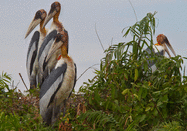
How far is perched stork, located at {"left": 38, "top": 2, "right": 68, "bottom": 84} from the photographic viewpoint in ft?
22.1

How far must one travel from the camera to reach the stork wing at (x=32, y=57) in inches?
297

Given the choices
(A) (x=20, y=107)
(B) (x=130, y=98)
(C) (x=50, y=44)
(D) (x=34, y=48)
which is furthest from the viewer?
(D) (x=34, y=48)

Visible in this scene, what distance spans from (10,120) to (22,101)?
1648 millimetres

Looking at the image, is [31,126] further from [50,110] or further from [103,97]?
[103,97]

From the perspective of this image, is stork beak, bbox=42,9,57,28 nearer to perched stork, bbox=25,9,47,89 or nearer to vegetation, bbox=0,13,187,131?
perched stork, bbox=25,9,47,89

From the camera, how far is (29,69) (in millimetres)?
7602

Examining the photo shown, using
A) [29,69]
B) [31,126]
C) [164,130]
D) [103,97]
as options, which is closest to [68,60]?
[103,97]

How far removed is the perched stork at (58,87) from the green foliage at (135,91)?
358 millimetres

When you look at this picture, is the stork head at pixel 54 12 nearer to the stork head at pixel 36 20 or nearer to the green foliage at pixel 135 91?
the stork head at pixel 36 20

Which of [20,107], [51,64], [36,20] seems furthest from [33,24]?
[20,107]

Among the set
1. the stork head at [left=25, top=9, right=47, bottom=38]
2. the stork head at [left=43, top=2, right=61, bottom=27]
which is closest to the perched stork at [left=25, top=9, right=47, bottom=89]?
the stork head at [left=25, top=9, right=47, bottom=38]

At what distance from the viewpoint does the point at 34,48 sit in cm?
755

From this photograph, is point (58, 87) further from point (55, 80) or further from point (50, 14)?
point (50, 14)

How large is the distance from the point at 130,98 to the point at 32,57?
151 inches
